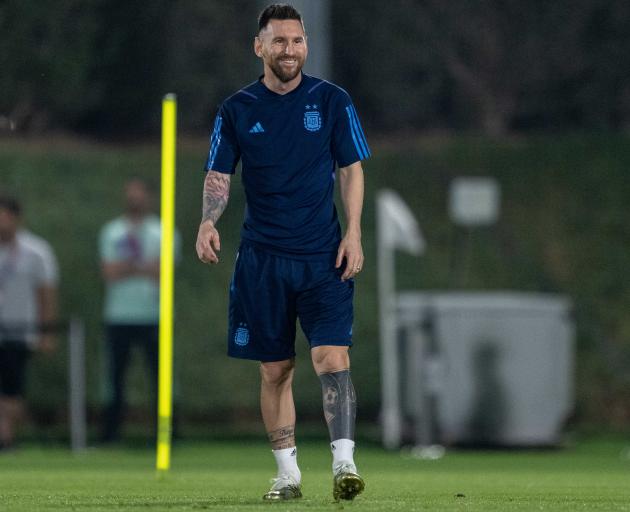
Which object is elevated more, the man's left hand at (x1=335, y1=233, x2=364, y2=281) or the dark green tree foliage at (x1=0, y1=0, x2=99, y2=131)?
the dark green tree foliage at (x1=0, y1=0, x2=99, y2=131)

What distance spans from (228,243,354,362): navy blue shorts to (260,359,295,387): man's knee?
0.17 feet

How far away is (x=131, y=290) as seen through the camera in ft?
50.9

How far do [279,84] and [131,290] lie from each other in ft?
25.4

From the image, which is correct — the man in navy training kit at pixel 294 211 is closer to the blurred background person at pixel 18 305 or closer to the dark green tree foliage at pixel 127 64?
the blurred background person at pixel 18 305

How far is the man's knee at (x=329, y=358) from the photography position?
7938 millimetres

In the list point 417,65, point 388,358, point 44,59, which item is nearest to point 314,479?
point 44,59

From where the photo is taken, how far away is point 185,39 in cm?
1981

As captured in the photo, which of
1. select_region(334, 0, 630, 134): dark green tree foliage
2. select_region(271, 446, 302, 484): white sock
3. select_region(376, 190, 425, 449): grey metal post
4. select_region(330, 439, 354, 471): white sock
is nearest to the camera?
select_region(330, 439, 354, 471): white sock

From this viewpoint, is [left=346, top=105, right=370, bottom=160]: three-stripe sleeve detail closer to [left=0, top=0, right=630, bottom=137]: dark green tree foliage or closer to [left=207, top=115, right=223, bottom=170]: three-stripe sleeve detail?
[left=207, top=115, right=223, bottom=170]: three-stripe sleeve detail

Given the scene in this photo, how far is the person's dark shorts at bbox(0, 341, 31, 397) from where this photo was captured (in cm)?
1549

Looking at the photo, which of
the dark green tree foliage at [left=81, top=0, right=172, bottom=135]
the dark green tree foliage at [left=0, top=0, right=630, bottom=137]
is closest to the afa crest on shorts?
the dark green tree foliage at [left=81, top=0, right=172, bottom=135]

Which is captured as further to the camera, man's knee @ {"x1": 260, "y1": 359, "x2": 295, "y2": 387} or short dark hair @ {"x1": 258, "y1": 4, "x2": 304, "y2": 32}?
man's knee @ {"x1": 260, "y1": 359, "x2": 295, "y2": 387}

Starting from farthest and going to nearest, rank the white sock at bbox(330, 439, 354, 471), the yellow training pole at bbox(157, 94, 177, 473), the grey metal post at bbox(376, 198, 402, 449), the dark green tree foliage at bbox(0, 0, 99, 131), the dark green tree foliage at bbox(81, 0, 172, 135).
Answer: the dark green tree foliage at bbox(81, 0, 172, 135)
the grey metal post at bbox(376, 198, 402, 449)
the dark green tree foliage at bbox(0, 0, 99, 131)
the yellow training pole at bbox(157, 94, 177, 473)
the white sock at bbox(330, 439, 354, 471)

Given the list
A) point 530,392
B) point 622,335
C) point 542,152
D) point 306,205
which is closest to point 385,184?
point 542,152
